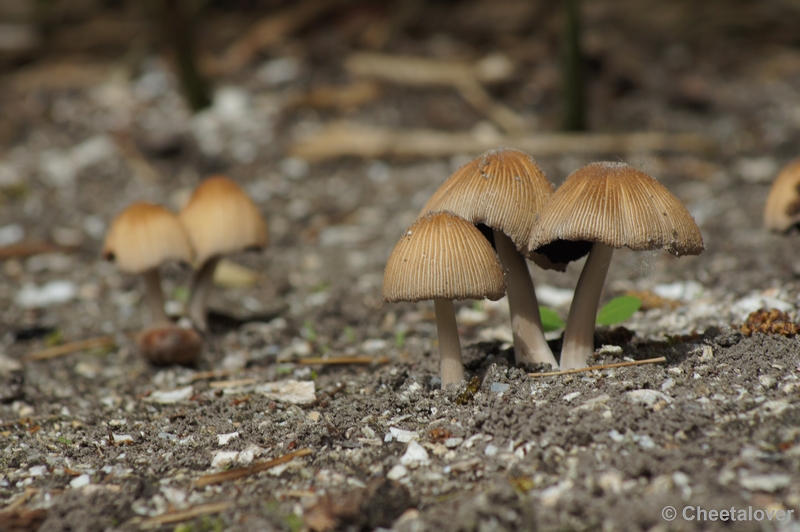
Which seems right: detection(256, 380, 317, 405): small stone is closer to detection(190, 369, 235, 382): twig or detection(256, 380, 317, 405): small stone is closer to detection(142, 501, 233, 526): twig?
detection(190, 369, 235, 382): twig

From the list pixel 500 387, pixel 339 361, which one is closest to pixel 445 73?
pixel 339 361

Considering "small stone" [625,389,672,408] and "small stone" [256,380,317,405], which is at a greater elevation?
"small stone" [625,389,672,408]

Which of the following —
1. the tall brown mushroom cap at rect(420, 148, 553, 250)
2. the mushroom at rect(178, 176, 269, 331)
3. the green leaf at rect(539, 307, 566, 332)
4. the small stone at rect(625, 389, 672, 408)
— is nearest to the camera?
the small stone at rect(625, 389, 672, 408)

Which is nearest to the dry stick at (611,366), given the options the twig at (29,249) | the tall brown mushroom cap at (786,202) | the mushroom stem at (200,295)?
the tall brown mushroom cap at (786,202)

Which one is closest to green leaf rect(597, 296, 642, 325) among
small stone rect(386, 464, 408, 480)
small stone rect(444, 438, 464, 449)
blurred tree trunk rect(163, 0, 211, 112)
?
small stone rect(444, 438, 464, 449)

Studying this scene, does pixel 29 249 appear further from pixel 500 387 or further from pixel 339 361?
pixel 500 387

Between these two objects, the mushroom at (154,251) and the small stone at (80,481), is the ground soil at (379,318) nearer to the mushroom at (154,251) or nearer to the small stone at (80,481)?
the small stone at (80,481)
